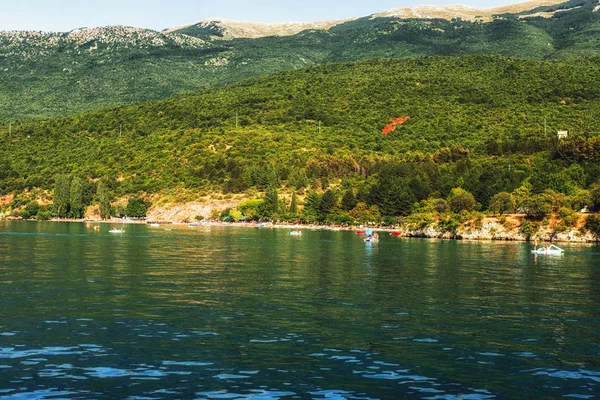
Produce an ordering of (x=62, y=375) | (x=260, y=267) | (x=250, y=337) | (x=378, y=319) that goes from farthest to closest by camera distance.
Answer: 1. (x=260, y=267)
2. (x=378, y=319)
3. (x=250, y=337)
4. (x=62, y=375)

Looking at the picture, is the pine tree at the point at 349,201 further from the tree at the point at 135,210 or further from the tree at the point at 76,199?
the tree at the point at 76,199

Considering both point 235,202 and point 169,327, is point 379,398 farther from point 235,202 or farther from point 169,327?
point 235,202

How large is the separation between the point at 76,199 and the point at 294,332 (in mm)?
175891

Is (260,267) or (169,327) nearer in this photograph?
(169,327)

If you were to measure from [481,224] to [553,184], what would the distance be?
2907cm

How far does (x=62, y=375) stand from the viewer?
903 inches

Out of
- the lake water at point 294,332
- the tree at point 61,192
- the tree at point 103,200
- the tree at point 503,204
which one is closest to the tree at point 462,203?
the tree at point 503,204

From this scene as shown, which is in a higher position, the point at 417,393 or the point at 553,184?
the point at 553,184

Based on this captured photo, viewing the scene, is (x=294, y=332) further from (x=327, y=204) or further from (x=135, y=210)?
(x=135, y=210)

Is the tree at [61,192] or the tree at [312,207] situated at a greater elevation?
the tree at [61,192]

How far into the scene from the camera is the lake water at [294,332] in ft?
72.8

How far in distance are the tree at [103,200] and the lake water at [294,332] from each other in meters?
139

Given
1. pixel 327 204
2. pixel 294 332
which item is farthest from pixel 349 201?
pixel 294 332

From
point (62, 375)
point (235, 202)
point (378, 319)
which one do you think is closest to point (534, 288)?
point (378, 319)
